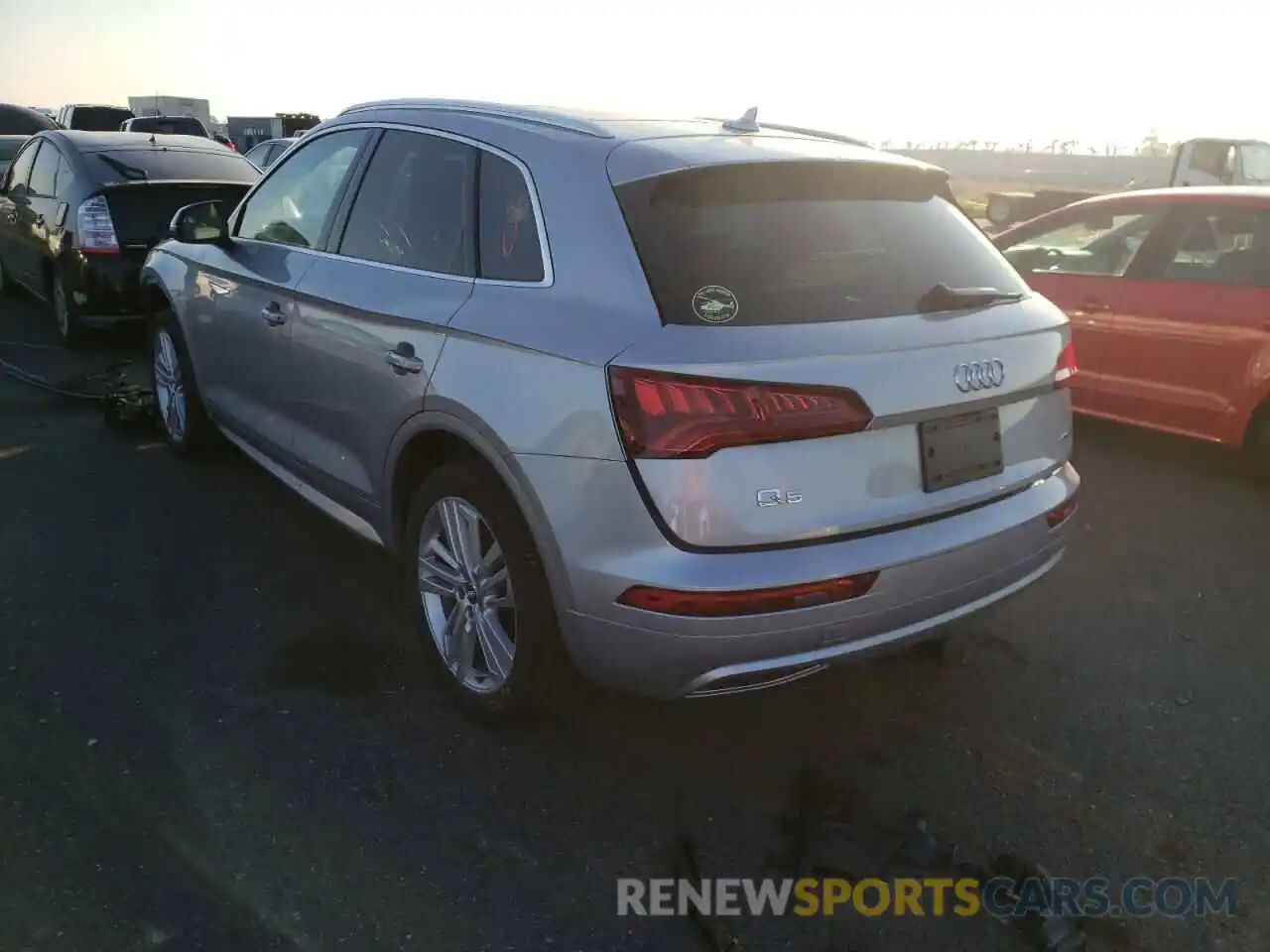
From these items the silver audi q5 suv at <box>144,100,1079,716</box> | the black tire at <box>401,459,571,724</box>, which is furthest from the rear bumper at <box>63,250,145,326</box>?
the black tire at <box>401,459,571,724</box>

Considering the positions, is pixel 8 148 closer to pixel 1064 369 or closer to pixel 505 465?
pixel 505 465

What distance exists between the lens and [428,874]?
8.68 ft

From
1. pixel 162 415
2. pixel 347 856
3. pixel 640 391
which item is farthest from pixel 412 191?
pixel 162 415

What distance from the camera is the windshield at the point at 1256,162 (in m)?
17.2

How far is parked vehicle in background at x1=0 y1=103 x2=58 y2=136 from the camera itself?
65.5 feet

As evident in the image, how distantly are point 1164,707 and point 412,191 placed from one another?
301cm

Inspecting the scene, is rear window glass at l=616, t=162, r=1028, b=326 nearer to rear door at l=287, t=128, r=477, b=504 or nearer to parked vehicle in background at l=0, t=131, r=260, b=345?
rear door at l=287, t=128, r=477, b=504

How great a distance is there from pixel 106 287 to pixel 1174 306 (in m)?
7.03

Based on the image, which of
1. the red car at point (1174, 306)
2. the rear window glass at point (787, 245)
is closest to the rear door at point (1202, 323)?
the red car at point (1174, 306)

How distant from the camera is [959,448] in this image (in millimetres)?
2855

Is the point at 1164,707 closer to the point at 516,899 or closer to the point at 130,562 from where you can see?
the point at 516,899

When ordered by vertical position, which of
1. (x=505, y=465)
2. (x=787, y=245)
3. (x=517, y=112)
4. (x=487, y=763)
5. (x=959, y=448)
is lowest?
(x=487, y=763)

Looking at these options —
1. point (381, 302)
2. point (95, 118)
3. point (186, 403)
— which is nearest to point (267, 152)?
point (95, 118)

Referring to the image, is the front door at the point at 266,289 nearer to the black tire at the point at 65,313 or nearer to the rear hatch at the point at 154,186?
the rear hatch at the point at 154,186
